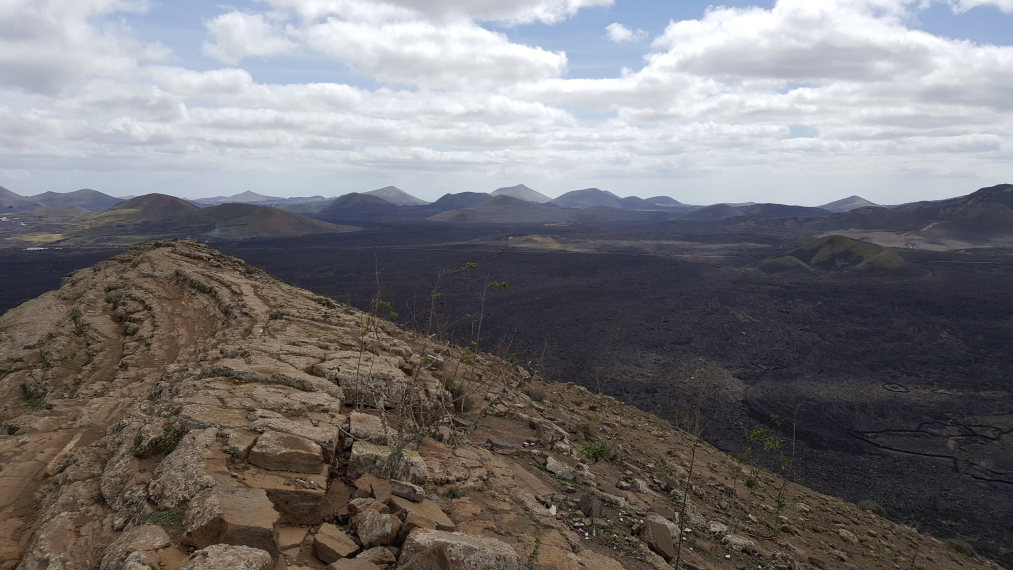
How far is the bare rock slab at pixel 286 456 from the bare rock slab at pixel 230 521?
1.94 feet

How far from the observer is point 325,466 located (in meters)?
4.30

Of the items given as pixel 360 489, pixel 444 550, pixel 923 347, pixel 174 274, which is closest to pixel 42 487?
pixel 360 489

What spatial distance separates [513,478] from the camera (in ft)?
18.2

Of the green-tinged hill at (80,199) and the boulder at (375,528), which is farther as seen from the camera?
the green-tinged hill at (80,199)

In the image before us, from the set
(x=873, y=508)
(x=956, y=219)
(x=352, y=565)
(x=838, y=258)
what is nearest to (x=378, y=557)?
(x=352, y=565)

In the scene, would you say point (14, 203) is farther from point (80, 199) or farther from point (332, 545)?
point (332, 545)

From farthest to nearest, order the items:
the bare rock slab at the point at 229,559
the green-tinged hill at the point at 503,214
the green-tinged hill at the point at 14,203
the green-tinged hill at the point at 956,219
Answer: the green-tinged hill at the point at 14,203, the green-tinged hill at the point at 503,214, the green-tinged hill at the point at 956,219, the bare rock slab at the point at 229,559

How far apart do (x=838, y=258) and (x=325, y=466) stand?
175 ft

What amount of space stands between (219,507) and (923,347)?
30.5 m

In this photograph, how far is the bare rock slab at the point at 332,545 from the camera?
335 cm

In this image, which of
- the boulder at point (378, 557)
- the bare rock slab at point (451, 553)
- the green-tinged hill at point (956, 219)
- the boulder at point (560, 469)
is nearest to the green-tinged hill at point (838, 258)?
the green-tinged hill at point (956, 219)

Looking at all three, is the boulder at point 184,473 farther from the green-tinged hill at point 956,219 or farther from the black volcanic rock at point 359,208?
the black volcanic rock at point 359,208

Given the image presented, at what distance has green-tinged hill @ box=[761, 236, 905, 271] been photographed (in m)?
44.2

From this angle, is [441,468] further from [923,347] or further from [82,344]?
[923,347]
